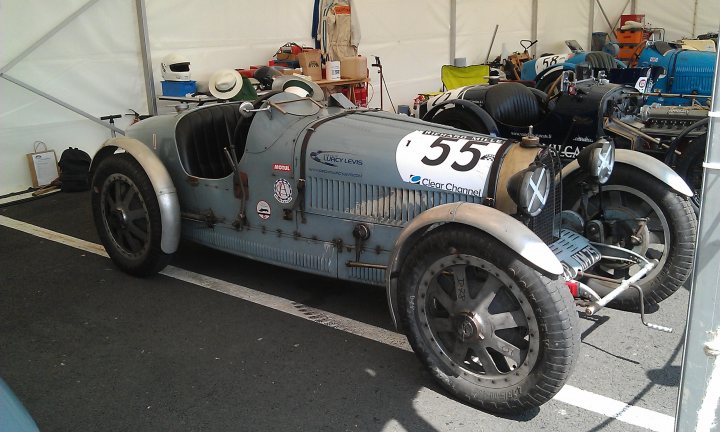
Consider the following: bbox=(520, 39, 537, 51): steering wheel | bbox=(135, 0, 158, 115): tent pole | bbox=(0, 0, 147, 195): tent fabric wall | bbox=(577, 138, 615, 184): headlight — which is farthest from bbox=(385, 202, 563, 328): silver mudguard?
bbox=(520, 39, 537, 51): steering wheel

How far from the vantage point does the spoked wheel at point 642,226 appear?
12.6ft

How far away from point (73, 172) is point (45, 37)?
1639 mm

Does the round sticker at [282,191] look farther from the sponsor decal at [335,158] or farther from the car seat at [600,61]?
the car seat at [600,61]

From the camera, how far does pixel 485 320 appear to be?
3010 mm

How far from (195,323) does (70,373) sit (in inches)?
31.6

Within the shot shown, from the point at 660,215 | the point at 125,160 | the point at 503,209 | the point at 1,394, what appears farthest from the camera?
the point at 125,160

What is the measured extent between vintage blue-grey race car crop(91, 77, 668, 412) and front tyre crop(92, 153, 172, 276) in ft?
0.04

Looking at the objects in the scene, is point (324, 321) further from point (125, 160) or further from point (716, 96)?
point (716, 96)

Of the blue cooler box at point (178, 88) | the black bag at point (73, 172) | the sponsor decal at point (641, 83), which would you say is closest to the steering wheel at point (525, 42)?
the sponsor decal at point (641, 83)

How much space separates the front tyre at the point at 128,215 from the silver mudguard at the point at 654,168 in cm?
294

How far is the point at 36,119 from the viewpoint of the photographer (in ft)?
25.1

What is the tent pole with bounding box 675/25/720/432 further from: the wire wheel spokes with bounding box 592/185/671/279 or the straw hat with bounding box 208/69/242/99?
the straw hat with bounding box 208/69/242/99

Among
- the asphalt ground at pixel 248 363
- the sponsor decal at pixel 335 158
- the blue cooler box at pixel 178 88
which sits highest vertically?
the blue cooler box at pixel 178 88

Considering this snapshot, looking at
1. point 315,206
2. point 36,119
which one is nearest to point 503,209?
point 315,206
